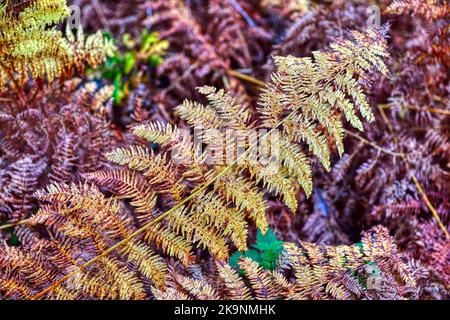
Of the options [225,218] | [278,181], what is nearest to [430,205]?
[278,181]

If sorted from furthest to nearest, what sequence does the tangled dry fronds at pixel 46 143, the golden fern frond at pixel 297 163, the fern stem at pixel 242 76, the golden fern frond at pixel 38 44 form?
the fern stem at pixel 242 76 → the tangled dry fronds at pixel 46 143 → the golden fern frond at pixel 38 44 → the golden fern frond at pixel 297 163

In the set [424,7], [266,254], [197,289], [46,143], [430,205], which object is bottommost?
[430,205]

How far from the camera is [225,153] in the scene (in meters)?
1.59

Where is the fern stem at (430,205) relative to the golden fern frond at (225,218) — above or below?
below

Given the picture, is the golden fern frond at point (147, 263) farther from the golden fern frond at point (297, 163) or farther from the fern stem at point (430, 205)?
the fern stem at point (430, 205)

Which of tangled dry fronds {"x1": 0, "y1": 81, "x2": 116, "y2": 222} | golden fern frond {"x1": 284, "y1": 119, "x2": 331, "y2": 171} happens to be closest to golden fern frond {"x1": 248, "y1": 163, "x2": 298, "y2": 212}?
golden fern frond {"x1": 284, "y1": 119, "x2": 331, "y2": 171}

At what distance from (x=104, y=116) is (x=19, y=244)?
0.70 m

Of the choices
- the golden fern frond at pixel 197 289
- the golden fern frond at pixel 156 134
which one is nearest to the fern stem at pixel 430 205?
the golden fern frond at pixel 197 289

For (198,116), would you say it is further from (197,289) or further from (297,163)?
(197,289)

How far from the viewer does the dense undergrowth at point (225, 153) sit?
5.04 ft

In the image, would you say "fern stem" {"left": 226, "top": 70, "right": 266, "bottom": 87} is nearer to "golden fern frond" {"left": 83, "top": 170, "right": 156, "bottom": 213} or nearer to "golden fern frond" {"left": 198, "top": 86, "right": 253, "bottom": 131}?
"golden fern frond" {"left": 198, "top": 86, "right": 253, "bottom": 131}

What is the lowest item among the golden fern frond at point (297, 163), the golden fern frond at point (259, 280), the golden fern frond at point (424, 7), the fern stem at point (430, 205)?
the fern stem at point (430, 205)
